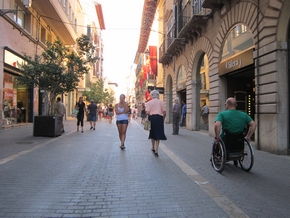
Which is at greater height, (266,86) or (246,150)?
(266,86)

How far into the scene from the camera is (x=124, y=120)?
8.45 m

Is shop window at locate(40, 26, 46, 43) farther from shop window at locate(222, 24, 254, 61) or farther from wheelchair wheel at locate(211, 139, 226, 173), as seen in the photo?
wheelchair wheel at locate(211, 139, 226, 173)

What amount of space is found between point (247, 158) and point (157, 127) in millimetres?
2479

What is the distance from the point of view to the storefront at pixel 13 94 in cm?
1536

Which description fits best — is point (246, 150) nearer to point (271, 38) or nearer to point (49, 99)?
point (271, 38)

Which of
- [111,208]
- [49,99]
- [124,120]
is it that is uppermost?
[49,99]

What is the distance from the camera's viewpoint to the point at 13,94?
54.9ft

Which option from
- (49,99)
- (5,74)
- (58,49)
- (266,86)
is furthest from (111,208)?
(5,74)

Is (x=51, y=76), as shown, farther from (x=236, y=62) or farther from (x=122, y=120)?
(x=236, y=62)

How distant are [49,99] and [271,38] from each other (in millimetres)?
10086

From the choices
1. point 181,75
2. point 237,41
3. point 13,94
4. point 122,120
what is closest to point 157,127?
point 122,120

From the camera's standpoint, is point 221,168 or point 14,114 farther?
point 14,114

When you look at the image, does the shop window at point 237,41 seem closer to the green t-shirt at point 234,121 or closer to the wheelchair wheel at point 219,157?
the green t-shirt at point 234,121

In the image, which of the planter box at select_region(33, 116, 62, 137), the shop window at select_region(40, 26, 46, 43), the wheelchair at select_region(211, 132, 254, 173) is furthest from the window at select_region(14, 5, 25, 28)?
the wheelchair at select_region(211, 132, 254, 173)
